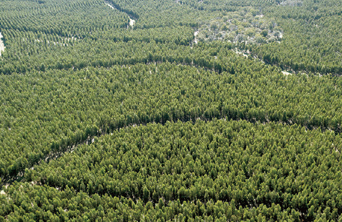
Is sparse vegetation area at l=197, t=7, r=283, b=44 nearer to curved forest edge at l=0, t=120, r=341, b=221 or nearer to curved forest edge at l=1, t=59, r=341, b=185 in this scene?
curved forest edge at l=1, t=59, r=341, b=185

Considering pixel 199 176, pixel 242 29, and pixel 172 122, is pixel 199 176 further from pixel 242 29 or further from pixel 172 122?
pixel 242 29

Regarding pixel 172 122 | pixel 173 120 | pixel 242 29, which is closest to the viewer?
pixel 172 122

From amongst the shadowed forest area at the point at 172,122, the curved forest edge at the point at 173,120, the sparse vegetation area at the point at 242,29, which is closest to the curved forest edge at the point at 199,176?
the shadowed forest area at the point at 172,122

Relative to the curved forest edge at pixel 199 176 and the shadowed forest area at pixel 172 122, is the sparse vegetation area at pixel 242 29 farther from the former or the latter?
the curved forest edge at pixel 199 176

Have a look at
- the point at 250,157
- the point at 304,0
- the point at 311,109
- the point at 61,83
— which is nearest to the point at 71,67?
the point at 61,83

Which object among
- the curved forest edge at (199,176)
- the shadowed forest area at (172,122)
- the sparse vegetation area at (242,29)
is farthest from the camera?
the sparse vegetation area at (242,29)

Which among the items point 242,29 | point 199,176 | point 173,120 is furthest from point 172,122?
point 242,29

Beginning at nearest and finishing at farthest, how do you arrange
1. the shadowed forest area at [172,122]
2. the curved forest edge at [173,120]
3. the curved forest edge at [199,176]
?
the curved forest edge at [199,176] → the shadowed forest area at [172,122] → the curved forest edge at [173,120]

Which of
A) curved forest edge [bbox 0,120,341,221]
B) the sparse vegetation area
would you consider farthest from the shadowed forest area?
the sparse vegetation area
